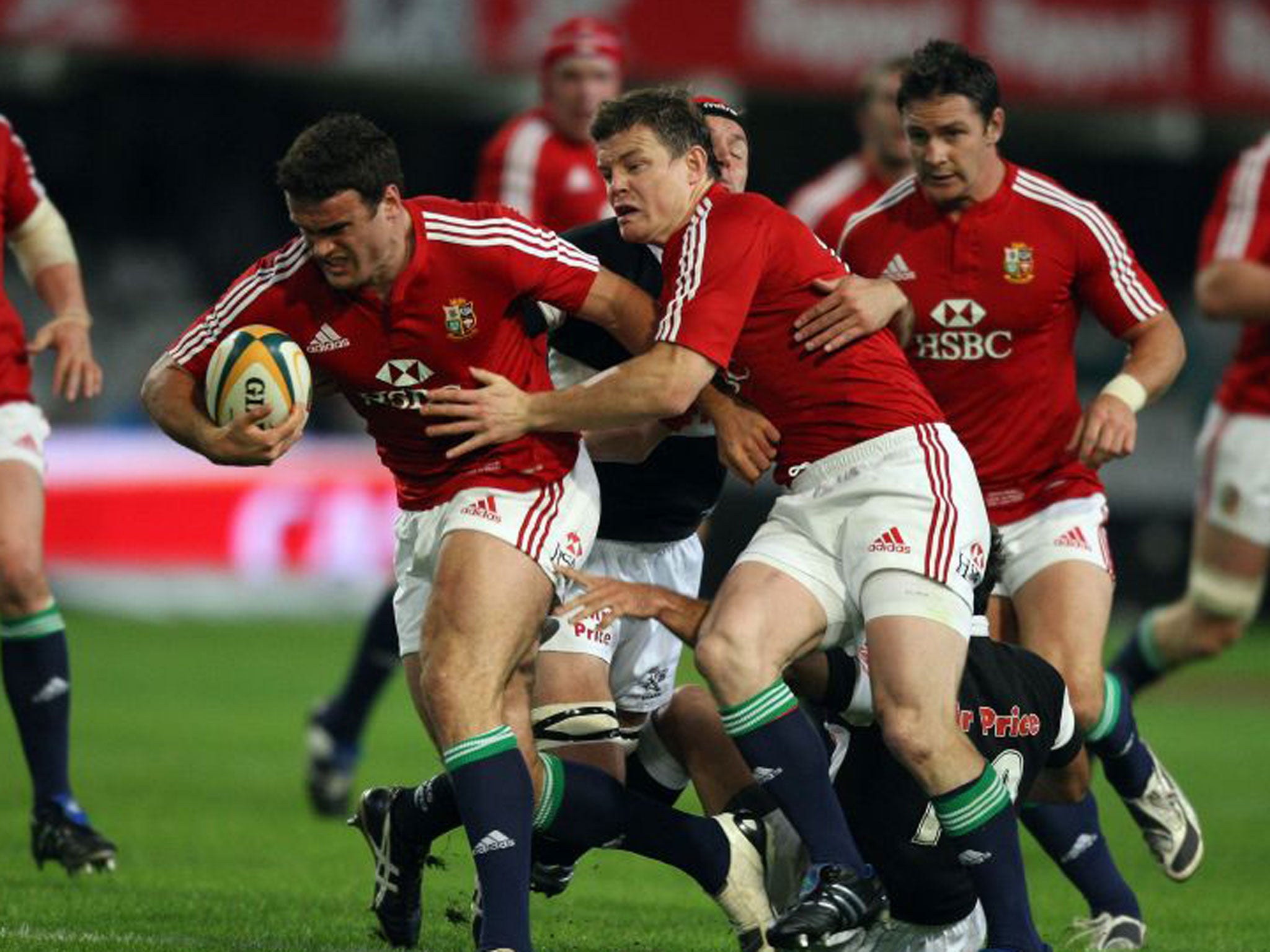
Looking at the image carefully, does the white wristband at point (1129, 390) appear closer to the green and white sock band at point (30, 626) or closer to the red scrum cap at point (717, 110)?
the red scrum cap at point (717, 110)

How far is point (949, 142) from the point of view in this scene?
6.70 metres

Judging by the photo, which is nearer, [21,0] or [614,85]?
[614,85]

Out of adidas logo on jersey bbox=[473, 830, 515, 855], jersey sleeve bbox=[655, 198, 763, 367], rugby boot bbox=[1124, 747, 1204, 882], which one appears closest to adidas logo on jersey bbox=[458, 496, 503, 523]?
jersey sleeve bbox=[655, 198, 763, 367]

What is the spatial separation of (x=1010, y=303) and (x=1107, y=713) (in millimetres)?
1203

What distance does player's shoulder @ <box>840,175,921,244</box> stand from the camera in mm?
6961

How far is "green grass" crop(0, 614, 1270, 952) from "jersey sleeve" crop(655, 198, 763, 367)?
163 centimetres

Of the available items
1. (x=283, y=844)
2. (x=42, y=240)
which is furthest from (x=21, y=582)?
(x=283, y=844)

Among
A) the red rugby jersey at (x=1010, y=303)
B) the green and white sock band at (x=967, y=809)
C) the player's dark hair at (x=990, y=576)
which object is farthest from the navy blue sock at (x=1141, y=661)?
the green and white sock band at (x=967, y=809)

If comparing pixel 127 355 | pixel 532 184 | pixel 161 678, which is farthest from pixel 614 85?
pixel 127 355

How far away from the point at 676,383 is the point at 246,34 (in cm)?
1143

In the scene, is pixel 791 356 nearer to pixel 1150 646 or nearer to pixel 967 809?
pixel 967 809

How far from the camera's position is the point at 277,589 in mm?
16375

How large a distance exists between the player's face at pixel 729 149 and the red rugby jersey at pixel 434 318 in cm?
85

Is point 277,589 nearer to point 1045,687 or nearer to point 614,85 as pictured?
point 614,85
